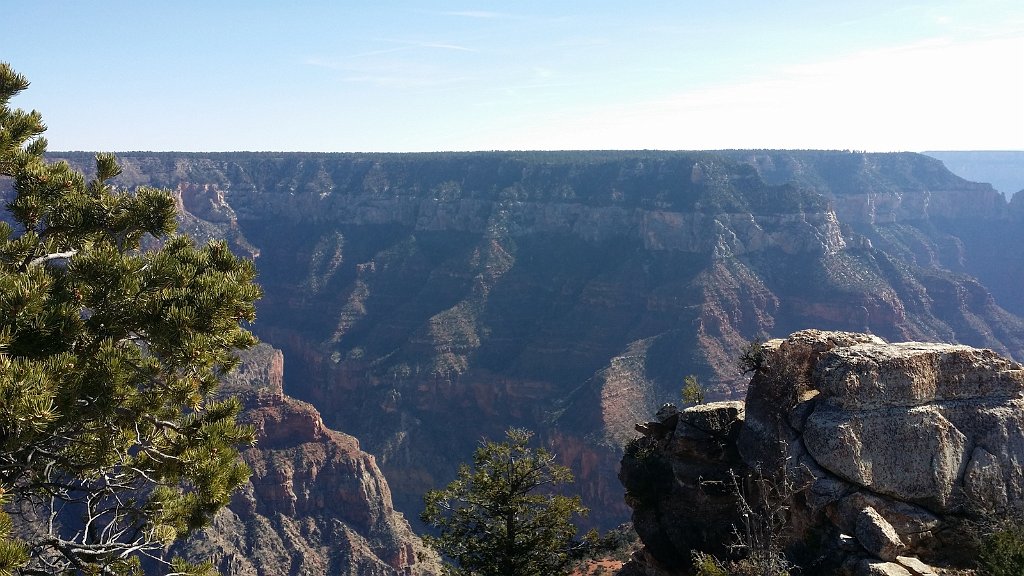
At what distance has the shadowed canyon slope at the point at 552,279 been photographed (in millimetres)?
75000

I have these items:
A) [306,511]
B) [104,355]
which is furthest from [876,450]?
[306,511]

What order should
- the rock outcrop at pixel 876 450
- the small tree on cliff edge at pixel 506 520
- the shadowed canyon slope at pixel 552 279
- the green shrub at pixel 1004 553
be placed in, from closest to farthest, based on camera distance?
the green shrub at pixel 1004 553
the rock outcrop at pixel 876 450
the small tree on cliff edge at pixel 506 520
the shadowed canyon slope at pixel 552 279

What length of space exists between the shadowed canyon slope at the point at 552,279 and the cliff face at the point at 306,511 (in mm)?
13446

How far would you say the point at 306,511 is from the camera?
52.6m

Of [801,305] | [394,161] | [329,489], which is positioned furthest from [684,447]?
[394,161]

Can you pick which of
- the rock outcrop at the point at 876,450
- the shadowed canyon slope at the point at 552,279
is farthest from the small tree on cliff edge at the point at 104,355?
the shadowed canyon slope at the point at 552,279

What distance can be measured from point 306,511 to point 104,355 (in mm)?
48067

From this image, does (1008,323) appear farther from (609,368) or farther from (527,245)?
(527,245)

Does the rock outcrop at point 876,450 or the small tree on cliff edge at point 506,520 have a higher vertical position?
the rock outcrop at point 876,450

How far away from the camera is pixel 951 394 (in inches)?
607

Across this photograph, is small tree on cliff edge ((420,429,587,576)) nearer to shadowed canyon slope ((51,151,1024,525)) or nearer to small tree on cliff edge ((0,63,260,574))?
small tree on cliff edge ((0,63,260,574))

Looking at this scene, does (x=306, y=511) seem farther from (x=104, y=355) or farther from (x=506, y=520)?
(x=104, y=355)

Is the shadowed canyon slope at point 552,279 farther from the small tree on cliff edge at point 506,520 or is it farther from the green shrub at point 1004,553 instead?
the green shrub at point 1004,553

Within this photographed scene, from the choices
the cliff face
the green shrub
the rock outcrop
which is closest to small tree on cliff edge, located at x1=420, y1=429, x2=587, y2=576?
the rock outcrop
